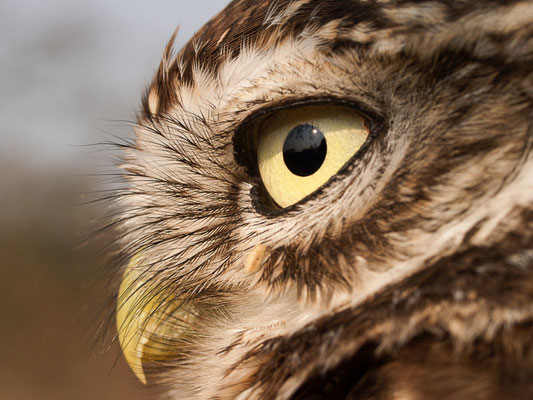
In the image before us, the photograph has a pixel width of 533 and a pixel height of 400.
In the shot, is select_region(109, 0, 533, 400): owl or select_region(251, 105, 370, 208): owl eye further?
select_region(251, 105, 370, 208): owl eye

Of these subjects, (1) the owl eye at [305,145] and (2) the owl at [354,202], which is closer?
(2) the owl at [354,202]

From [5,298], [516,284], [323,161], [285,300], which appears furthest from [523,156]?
[5,298]

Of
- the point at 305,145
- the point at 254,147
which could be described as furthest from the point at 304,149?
the point at 254,147

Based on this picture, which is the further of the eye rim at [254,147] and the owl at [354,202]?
the eye rim at [254,147]

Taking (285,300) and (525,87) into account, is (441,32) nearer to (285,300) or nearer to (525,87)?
(525,87)

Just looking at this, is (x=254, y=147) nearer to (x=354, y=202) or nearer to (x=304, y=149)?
(x=304, y=149)
